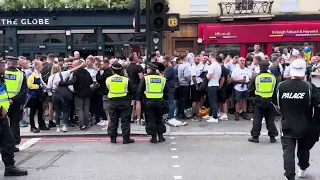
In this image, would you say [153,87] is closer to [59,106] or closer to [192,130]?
[192,130]

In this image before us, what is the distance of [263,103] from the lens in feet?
29.8

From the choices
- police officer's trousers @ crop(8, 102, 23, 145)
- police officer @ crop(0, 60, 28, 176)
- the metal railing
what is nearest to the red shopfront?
the metal railing

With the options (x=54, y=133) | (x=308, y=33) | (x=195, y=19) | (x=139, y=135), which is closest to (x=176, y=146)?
(x=139, y=135)

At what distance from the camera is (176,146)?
8906 millimetres

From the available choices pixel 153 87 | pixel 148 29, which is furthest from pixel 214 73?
pixel 153 87

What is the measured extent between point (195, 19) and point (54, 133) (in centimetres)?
1484

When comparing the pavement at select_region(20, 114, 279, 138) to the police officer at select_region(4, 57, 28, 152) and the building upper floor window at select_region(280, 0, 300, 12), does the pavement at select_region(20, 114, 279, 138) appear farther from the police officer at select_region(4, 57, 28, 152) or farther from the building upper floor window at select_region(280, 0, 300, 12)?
the building upper floor window at select_region(280, 0, 300, 12)

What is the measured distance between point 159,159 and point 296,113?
2.80 meters

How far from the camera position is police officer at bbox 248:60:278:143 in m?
9.09

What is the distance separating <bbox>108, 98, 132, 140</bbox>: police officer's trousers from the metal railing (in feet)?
51.0

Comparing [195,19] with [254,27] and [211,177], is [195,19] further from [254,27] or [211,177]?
[211,177]

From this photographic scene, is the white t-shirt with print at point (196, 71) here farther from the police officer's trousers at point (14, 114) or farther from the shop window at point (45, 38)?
the shop window at point (45, 38)

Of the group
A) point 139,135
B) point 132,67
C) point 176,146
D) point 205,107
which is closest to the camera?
point 176,146

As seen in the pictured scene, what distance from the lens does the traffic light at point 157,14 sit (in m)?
10.9
